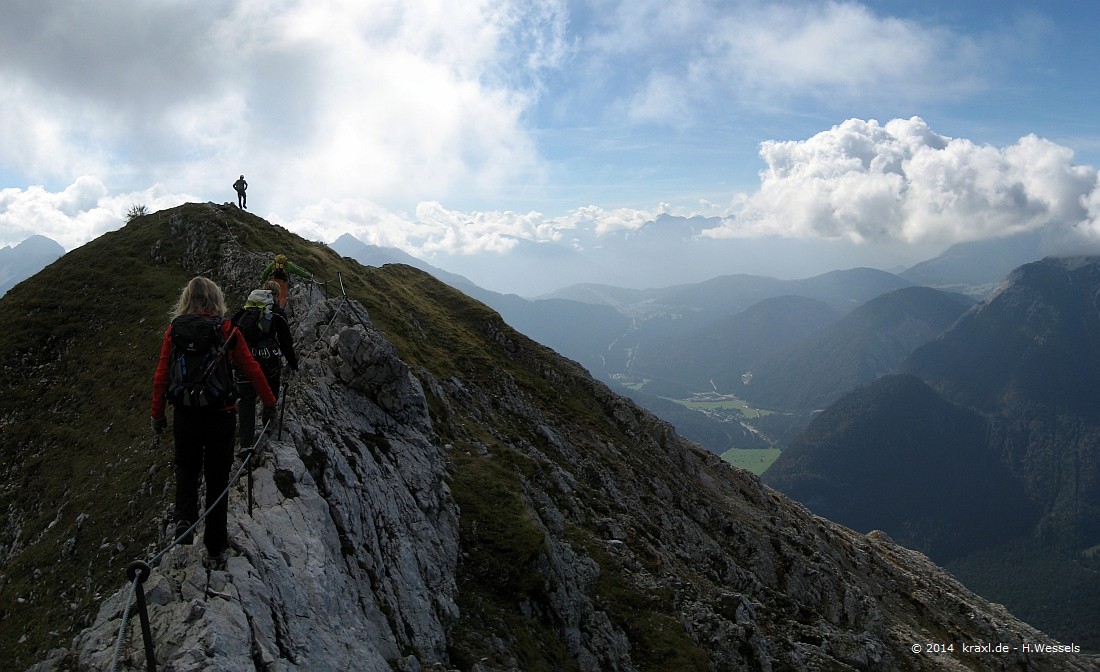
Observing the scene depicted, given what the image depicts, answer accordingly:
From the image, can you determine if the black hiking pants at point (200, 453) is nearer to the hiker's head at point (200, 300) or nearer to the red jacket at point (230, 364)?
the red jacket at point (230, 364)

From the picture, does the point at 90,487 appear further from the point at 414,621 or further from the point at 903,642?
the point at 903,642

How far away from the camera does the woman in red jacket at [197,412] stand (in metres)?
10.2

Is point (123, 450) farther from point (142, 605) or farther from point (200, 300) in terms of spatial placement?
point (142, 605)

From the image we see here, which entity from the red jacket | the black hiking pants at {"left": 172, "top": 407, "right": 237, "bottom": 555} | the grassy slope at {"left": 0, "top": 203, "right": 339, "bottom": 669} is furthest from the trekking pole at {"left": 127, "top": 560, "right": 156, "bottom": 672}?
the grassy slope at {"left": 0, "top": 203, "right": 339, "bottom": 669}

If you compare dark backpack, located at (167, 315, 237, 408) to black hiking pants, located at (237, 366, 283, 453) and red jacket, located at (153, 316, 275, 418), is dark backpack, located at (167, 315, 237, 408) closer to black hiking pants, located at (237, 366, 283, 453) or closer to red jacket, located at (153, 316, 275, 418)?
red jacket, located at (153, 316, 275, 418)

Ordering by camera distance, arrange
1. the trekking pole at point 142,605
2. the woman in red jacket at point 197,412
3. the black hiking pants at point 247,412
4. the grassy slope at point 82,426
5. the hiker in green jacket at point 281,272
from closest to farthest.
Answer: the trekking pole at point 142,605 < the woman in red jacket at point 197,412 < the black hiking pants at point 247,412 < the grassy slope at point 82,426 < the hiker in green jacket at point 281,272

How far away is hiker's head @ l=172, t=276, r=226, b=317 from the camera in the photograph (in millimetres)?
10289

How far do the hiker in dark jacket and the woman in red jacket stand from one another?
4.35 meters

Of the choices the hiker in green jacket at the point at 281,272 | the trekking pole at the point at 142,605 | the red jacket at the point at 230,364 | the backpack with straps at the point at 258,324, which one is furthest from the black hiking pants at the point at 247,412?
the trekking pole at the point at 142,605

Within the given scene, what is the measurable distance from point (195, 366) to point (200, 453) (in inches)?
74.7

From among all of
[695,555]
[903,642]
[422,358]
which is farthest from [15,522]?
[903,642]

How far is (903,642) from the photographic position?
50812 millimetres

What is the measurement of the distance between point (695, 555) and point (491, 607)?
27.5 metres

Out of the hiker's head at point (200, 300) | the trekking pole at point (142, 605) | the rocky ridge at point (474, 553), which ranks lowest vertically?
the rocky ridge at point (474, 553)
